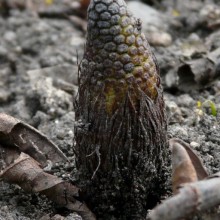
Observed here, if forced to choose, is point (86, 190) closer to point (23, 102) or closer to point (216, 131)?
point (216, 131)

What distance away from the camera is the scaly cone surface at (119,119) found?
2.97 meters

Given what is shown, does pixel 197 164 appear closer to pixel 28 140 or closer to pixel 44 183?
pixel 44 183

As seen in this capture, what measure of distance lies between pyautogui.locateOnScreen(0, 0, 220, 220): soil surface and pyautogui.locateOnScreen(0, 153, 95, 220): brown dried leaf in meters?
0.09

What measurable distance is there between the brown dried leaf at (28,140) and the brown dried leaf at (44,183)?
0.65 feet

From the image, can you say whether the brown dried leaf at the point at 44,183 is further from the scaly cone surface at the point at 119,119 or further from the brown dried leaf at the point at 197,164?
the brown dried leaf at the point at 197,164

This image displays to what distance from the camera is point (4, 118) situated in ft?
11.9

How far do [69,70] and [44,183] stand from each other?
6.45 ft

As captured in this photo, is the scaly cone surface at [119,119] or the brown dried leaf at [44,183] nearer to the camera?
the scaly cone surface at [119,119]

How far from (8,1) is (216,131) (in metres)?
3.54

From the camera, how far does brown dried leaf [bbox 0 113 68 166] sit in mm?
3611

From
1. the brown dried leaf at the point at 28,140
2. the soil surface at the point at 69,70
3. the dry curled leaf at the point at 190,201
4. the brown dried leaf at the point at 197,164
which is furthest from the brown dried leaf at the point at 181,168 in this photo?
the brown dried leaf at the point at 28,140

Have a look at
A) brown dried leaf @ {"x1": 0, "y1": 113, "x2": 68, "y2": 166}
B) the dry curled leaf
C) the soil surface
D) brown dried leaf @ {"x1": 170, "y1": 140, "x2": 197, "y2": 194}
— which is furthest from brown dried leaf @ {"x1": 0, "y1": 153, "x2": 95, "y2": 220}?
the dry curled leaf

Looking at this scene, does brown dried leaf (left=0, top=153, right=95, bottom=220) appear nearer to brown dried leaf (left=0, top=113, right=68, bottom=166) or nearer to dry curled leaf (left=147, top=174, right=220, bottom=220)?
brown dried leaf (left=0, top=113, right=68, bottom=166)

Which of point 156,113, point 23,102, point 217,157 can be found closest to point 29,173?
point 156,113
